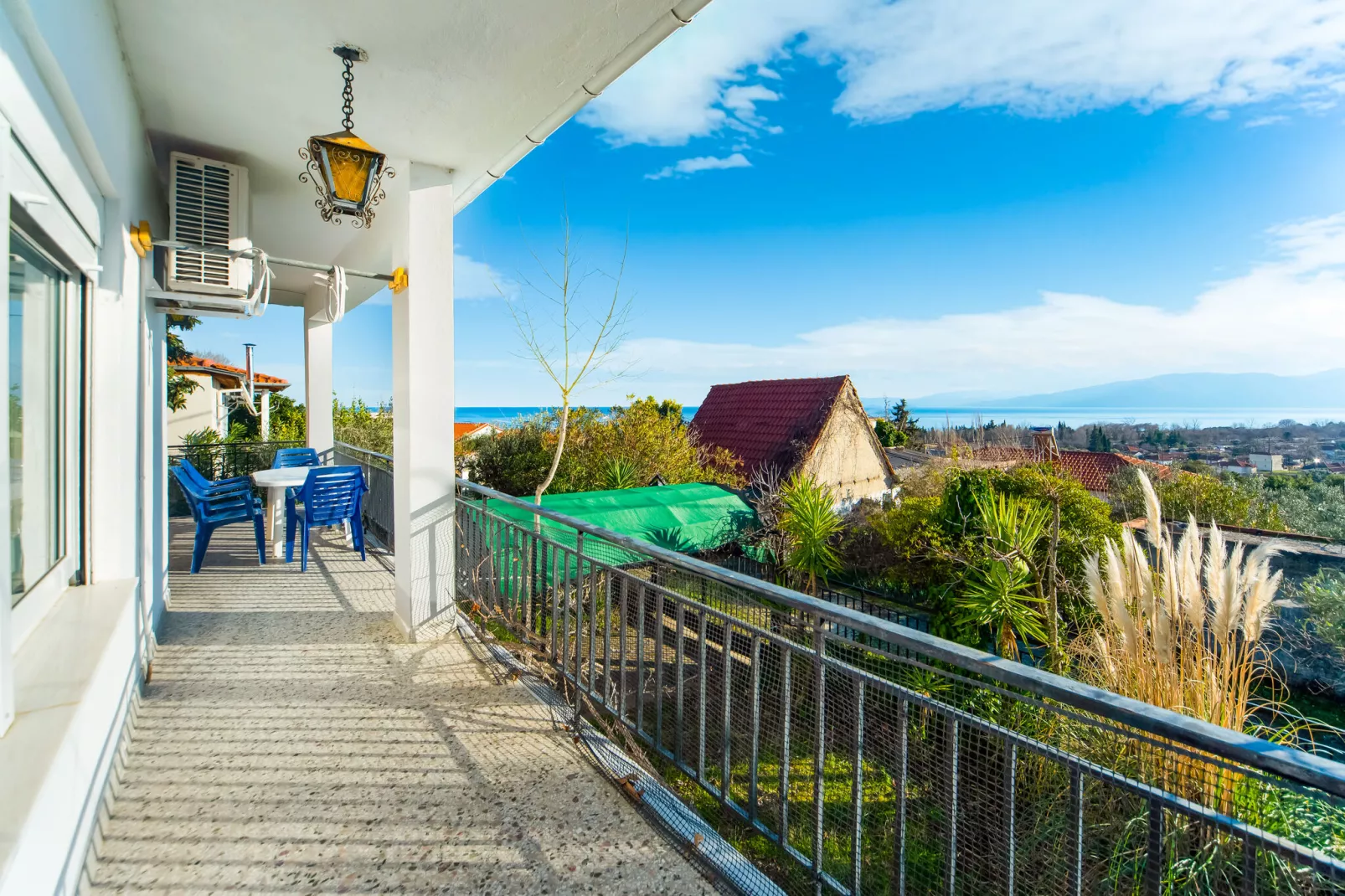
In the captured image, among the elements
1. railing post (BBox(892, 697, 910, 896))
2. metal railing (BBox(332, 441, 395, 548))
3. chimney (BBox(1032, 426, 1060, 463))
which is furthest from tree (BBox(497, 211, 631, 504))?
chimney (BBox(1032, 426, 1060, 463))

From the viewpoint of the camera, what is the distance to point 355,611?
411 cm

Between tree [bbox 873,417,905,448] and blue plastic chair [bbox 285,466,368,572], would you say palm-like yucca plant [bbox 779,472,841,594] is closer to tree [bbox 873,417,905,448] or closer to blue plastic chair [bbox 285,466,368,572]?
blue plastic chair [bbox 285,466,368,572]

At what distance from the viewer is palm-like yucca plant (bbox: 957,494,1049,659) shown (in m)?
4.61

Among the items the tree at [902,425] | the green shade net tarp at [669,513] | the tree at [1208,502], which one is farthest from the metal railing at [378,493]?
the tree at [902,425]

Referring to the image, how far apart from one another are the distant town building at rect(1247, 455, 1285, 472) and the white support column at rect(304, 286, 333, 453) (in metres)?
14.1

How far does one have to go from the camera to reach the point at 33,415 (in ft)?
6.64

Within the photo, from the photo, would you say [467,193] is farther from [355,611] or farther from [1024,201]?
[1024,201]

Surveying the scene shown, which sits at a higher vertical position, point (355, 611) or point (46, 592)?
point (46, 592)

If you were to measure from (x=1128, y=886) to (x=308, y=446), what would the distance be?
26.5 ft

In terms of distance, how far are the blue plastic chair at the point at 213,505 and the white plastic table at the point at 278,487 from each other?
13cm

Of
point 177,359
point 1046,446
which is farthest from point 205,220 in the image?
point 1046,446

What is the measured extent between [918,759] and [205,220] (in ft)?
15.3

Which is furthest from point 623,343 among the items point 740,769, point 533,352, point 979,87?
point 979,87

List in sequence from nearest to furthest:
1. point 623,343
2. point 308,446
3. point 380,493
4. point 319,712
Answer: point 319,712 → point 380,493 → point 308,446 → point 623,343
